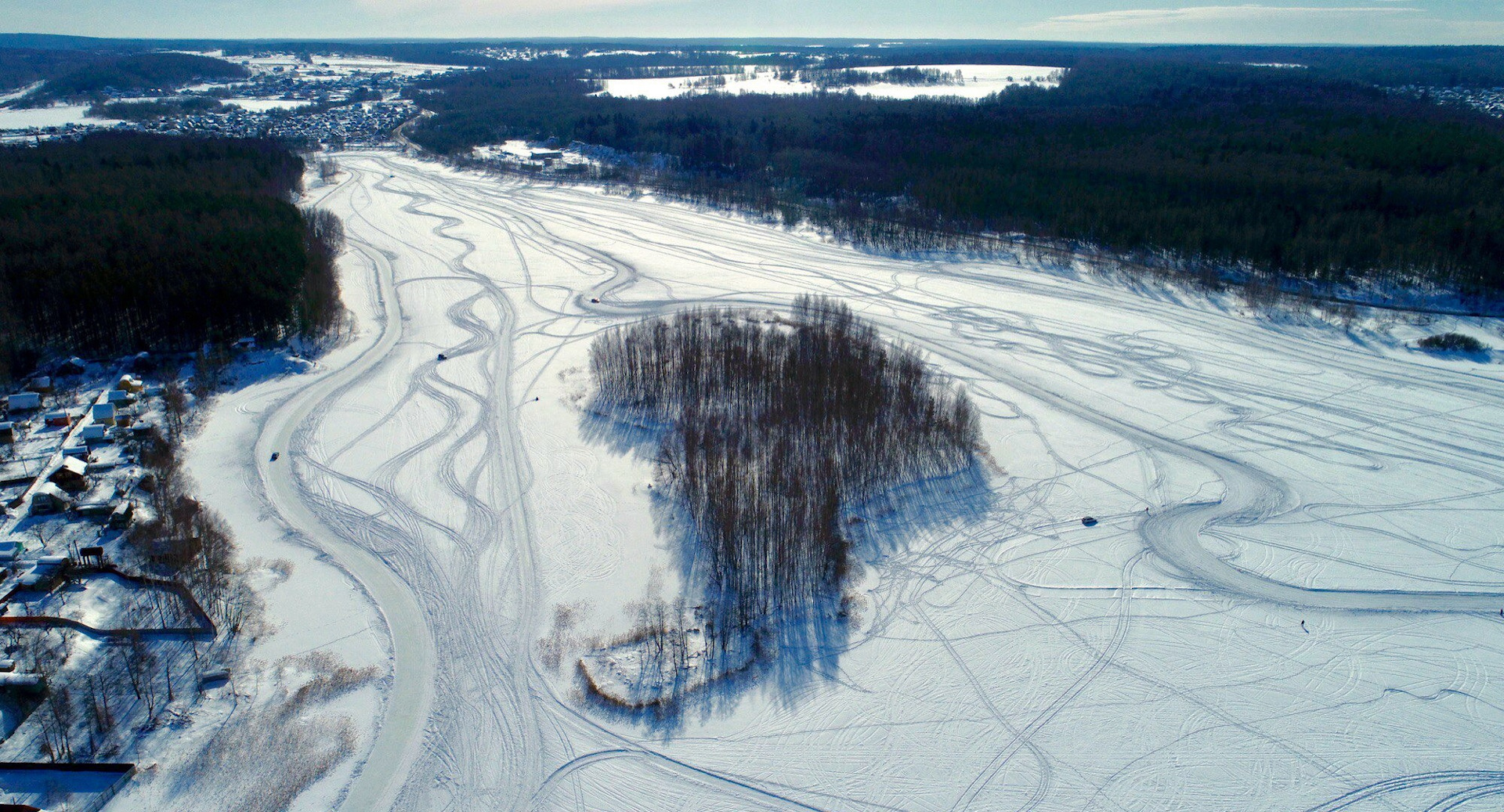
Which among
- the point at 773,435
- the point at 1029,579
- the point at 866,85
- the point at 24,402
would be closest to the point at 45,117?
the point at 24,402

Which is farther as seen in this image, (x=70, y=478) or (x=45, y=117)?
(x=45, y=117)

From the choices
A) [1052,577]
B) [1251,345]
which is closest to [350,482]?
[1052,577]

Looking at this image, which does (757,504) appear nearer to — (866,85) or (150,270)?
(150,270)

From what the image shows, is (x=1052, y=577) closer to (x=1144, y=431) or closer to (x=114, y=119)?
(x=1144, y=431)

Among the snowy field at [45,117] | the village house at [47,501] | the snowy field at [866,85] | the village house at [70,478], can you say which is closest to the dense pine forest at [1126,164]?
the snowy field at [866,85]

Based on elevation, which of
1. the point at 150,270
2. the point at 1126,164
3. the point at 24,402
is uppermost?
the point at 1126,164

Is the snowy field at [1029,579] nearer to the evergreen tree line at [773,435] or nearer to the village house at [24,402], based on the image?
the evergreen tree line at [773,435]
